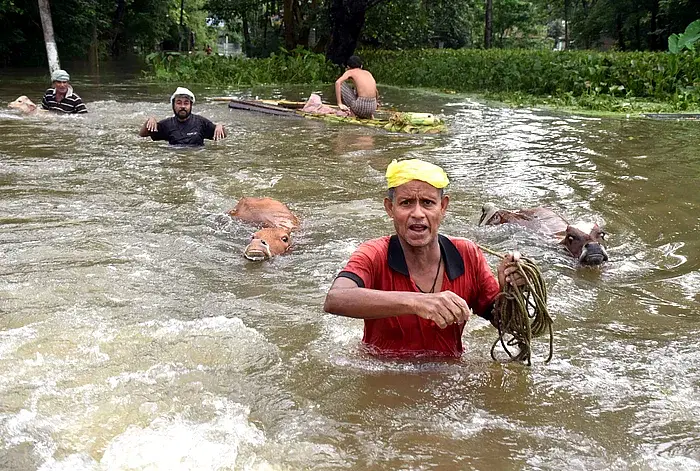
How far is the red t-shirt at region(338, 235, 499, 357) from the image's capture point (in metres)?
3.79

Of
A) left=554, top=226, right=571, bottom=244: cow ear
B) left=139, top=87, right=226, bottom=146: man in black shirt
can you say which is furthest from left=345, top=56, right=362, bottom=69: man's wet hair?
left=554, top=226, right=571, bottom=244: cow ear

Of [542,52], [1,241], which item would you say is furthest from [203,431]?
[542,52]

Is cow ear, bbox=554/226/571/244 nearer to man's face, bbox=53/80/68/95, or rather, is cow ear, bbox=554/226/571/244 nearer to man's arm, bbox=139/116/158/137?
man's arm, bbox=139/116/158/137

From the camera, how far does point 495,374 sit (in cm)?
416

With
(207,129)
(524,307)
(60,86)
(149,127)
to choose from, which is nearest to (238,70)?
(60,86)

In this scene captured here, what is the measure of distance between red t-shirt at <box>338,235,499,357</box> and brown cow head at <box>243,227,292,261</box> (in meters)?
2.40

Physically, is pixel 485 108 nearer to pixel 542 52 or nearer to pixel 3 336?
pixel 542 52

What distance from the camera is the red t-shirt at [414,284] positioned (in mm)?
3787

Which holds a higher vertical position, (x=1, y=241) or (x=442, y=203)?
(x=442, y=203)

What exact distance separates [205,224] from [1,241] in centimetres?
189

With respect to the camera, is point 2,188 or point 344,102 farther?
point 344,102

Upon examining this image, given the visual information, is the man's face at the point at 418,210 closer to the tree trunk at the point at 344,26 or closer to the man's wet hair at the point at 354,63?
the man's wet hair at the point at 354,63

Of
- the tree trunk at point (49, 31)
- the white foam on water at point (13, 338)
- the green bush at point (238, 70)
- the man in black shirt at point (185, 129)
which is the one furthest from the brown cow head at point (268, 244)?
the green bush at point (238, 70)

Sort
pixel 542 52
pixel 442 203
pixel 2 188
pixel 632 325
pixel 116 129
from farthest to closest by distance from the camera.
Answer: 1. pixel 542 52
2. pixel 116 129
3. pixel 2 188
4. pixel 632 325
5. pixel 442 203
